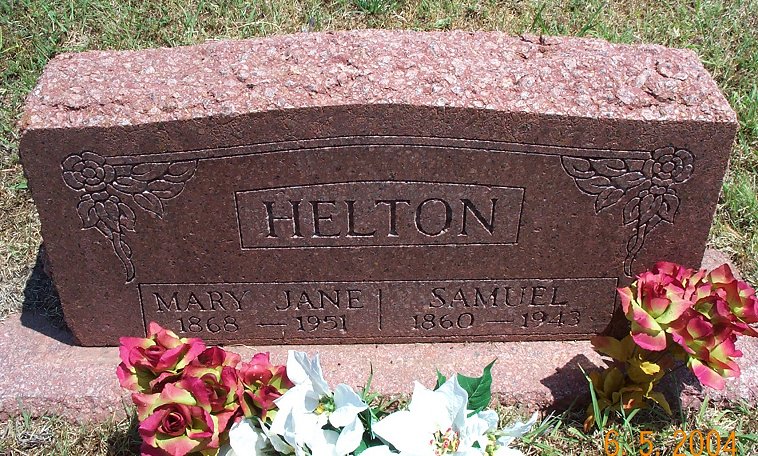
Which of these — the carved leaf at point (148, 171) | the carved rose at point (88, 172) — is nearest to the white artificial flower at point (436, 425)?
the carved leaf at point (148, 171)

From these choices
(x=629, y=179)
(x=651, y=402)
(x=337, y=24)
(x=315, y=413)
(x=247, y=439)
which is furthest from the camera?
(x=337, y=24)

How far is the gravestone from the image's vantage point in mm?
2469

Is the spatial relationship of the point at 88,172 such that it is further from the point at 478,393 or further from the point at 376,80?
the point at 478,393

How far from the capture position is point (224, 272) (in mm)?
2805

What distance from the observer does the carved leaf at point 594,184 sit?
2.60m


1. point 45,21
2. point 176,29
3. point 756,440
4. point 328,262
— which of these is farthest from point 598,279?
point 45,21

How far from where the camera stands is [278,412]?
7.48ft

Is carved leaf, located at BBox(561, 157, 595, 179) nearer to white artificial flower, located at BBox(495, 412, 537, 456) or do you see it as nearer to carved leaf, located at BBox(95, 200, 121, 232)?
white artificial flower, located at BBox(495, 412, 537, 456)

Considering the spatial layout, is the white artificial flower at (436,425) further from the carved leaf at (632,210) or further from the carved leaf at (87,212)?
the carved leaf at (87,212)

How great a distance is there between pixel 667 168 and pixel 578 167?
269 mm

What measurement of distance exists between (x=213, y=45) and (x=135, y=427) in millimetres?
1261

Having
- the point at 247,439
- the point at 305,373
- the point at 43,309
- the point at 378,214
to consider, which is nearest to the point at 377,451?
the point at 305,373

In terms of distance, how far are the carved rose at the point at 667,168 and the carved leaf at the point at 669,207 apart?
0.09ft

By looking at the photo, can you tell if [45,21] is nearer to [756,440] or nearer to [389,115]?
[389,115]
